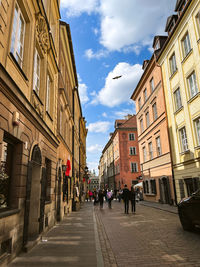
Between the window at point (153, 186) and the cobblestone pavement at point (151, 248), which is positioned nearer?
the cobblestone pavement at point (151, 248)

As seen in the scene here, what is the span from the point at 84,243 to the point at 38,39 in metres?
7.31

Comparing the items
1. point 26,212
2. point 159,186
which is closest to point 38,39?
point 26,212

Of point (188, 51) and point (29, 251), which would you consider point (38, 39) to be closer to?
point (29, 251)

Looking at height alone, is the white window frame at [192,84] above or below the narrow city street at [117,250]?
above

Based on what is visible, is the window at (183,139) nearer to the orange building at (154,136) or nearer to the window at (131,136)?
the orange building at (154,136)

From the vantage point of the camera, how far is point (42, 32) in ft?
27.3

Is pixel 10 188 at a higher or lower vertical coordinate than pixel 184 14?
lower

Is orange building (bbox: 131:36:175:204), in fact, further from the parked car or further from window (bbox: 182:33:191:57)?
the parked car

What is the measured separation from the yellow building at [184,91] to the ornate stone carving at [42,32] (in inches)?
416

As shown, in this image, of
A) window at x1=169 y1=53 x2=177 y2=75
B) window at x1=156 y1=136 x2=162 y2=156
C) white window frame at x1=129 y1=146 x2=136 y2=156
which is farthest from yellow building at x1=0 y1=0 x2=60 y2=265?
white window frame at x1=129 y1=146 x2=136 y2=156

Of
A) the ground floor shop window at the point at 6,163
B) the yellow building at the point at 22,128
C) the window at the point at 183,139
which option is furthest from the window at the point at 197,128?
the ground floor shop window at the point at 6,163

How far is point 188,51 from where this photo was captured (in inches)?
631

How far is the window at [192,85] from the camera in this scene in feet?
50.0

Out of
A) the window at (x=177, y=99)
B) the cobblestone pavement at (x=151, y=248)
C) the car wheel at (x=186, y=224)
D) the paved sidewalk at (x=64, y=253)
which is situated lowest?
the cobblestone pavement at (x=151, y=248)
